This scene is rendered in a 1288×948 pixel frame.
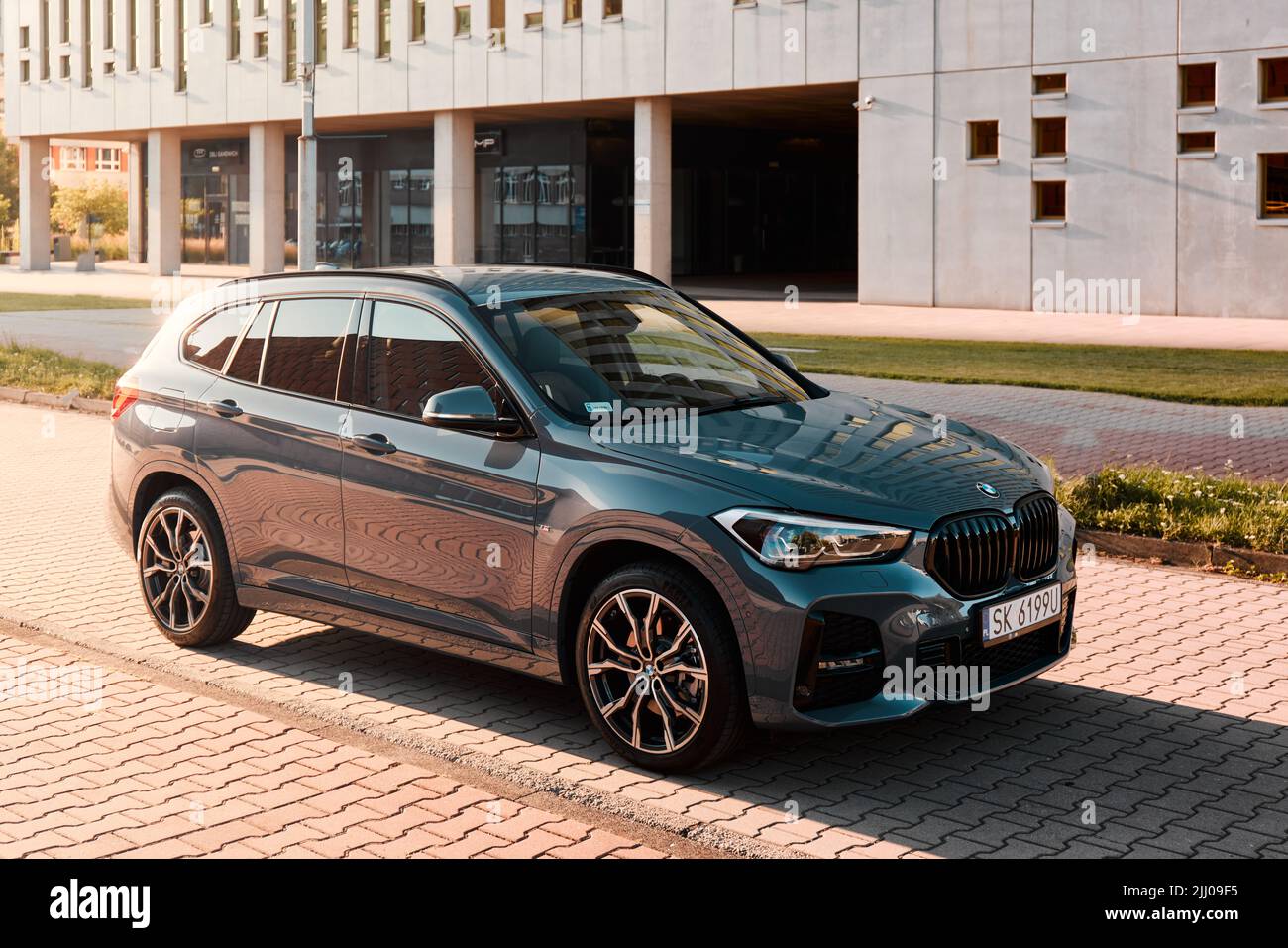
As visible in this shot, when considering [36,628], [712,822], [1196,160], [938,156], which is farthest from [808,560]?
[938,156]

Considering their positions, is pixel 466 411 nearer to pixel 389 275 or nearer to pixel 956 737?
pixel 389 275

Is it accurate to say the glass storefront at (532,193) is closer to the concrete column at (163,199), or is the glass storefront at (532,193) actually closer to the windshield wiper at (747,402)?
the concrete column at (163,199)

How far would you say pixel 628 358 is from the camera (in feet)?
21.1

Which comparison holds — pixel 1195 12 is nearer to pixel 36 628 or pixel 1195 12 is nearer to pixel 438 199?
pixel 438 199

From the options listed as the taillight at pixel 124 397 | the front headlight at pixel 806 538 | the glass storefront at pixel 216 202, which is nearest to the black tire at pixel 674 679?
the front headlight at pixel 806 538

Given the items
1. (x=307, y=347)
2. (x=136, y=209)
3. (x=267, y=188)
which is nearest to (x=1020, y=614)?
(x=307, y=347)

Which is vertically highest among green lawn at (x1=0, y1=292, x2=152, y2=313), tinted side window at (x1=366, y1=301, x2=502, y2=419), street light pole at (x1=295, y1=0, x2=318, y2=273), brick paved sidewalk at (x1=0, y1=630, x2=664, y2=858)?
street light pole at (x1=295, y1=0, x2=318, y2=273)

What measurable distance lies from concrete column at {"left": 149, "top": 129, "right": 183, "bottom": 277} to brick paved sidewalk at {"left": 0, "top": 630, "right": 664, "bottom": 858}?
49.4m

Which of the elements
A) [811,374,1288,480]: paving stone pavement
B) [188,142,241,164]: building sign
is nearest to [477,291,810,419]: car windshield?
[811,374,1288,480]: paving stone pavement

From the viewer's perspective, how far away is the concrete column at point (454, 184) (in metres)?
43.9

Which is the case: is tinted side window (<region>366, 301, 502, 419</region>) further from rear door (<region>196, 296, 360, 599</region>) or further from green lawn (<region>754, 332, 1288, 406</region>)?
green lawn (<region>754, 332, 1288, 406</region>)

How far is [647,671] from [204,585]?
2631mm

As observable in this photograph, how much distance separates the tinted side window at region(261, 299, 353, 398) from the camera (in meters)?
6.82
